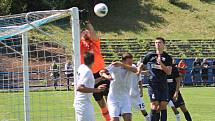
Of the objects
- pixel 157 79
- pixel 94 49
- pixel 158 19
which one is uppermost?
pixel 158 19

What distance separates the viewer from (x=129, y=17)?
54.4m

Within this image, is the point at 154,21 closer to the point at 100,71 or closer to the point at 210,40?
the point at 210,40

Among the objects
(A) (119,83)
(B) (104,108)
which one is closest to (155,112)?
(B) (104,108)

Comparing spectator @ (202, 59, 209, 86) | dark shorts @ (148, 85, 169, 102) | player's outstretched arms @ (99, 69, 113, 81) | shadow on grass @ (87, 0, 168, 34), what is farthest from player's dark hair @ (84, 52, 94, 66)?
shadow on grass @ (87, 0, 168, 34)

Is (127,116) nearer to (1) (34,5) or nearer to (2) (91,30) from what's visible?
A: (2) (91,30)

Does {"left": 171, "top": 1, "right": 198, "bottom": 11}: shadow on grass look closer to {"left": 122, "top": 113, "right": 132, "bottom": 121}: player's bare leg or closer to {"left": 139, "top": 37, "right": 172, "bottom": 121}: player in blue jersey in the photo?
{"left": 139, "top": 37, "right": 172, "bottom": 121}: player in blue jersey

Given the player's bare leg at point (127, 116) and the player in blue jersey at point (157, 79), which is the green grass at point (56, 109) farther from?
the player's bare leg at point (127, 116)

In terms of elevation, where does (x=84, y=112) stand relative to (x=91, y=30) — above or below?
below

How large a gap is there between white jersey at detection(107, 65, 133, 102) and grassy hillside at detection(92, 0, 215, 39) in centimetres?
3816

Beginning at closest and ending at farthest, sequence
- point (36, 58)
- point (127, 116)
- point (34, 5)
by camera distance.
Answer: point (127, 116) → point (36, 58) → point (34, 5)

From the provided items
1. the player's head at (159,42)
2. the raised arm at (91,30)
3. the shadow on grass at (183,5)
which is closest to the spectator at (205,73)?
the shadow on grass at (183,5)

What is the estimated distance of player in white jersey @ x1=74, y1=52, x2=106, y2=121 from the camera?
370 inches

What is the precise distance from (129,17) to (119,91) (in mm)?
43361

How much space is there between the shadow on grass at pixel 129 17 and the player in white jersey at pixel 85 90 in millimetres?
41717
